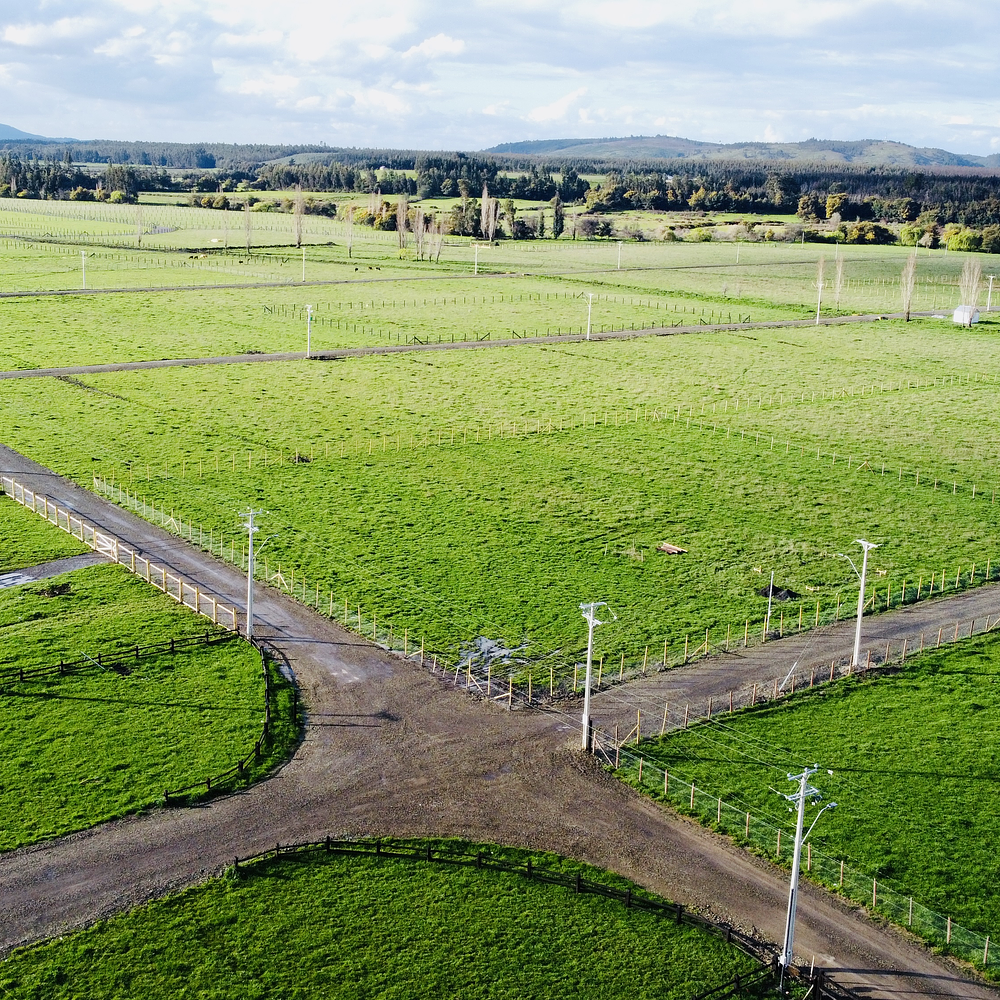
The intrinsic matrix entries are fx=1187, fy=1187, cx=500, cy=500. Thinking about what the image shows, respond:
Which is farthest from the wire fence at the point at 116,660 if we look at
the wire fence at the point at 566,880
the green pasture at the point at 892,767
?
the green pasture at the point at 892,767

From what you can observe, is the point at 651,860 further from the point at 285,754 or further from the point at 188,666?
the point at 188,666

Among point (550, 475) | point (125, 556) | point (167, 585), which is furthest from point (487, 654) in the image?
point (550, 475)

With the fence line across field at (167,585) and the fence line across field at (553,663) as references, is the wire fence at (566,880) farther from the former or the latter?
the fence line across field at (553,663)

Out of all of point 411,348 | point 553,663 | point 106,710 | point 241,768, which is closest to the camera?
point 241,768

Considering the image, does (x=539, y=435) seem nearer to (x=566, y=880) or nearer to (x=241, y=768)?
(x=241, y=768)

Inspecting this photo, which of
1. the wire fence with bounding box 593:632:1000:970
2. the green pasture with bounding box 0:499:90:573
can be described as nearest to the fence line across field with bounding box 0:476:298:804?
the green pasture with bounding box 0:499:90:573
